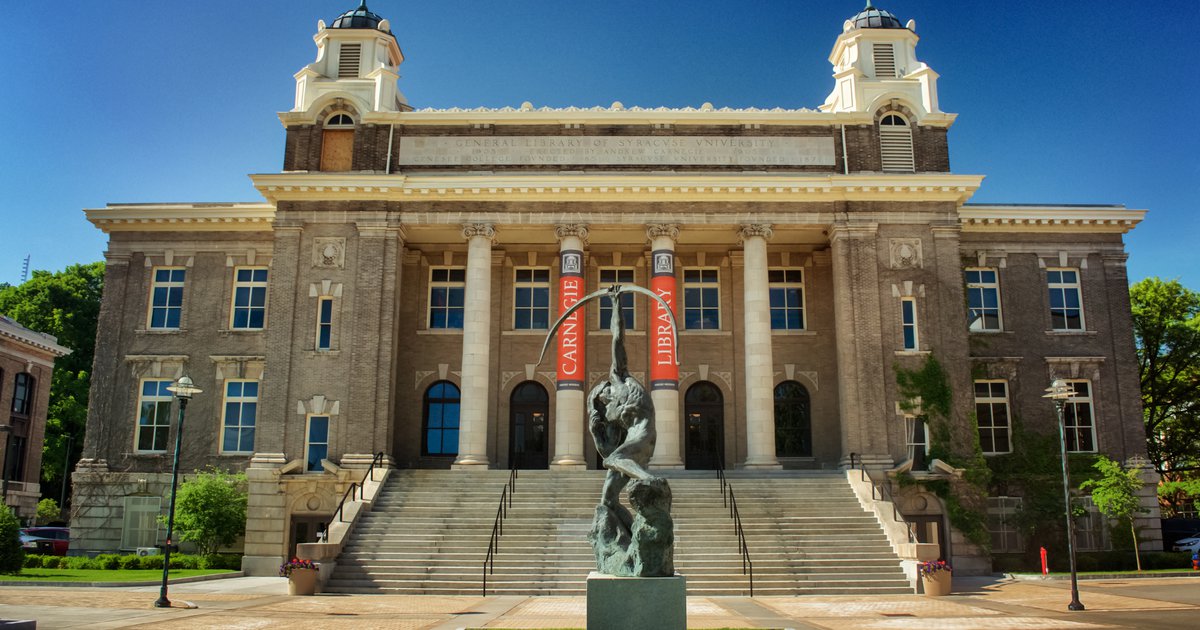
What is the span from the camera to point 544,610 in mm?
17125

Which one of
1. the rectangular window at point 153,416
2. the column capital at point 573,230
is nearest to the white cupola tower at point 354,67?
the column capital at point 573,230

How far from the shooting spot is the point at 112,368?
3225 cm

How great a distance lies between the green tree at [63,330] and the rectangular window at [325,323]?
88.1 feet

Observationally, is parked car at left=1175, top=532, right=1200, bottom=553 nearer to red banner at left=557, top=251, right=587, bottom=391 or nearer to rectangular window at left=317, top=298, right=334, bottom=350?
red banner at left=557, top=251, right=587, bottom=391

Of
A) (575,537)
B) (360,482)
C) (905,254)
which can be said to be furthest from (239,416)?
(905,254)

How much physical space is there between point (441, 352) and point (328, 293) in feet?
15.7

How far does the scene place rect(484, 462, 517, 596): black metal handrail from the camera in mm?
21261

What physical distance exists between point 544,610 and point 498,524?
6797 mm

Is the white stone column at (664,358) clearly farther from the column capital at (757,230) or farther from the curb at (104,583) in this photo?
the curb at (104,583)

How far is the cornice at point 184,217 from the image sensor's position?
107ft

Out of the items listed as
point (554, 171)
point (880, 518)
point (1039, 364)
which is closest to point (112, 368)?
point (554, 171)

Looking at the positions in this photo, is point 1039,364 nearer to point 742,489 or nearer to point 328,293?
point 742,489

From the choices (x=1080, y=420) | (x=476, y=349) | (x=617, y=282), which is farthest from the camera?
(x=617, y=282)

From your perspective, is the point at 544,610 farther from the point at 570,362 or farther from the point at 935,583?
the point at 570,362
